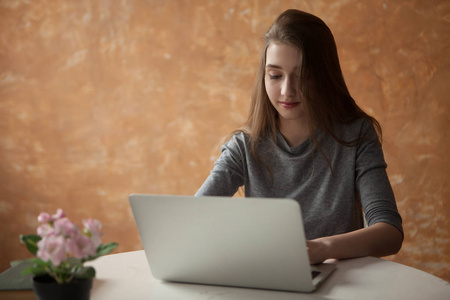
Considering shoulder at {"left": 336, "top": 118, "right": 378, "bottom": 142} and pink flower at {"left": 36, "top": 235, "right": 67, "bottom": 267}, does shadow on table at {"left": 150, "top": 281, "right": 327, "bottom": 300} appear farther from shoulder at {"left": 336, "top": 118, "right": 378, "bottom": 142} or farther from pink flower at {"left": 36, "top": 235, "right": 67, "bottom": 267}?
shoulder at {"left": 336, "top": 118, "right": 378, "bottom": 142}

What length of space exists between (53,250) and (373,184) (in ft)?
3.03

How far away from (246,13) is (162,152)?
2.88ft

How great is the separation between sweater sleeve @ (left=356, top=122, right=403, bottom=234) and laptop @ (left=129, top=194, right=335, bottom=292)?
0.37 m

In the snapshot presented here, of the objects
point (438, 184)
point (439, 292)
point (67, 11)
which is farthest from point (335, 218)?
point (67, 11)

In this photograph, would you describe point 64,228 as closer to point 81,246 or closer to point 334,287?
point 81,246

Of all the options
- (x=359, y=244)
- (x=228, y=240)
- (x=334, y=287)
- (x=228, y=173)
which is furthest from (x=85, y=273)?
(x=228, y=173)

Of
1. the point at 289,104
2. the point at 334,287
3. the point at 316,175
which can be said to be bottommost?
the point at 334,287

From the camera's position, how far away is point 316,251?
1108 mm

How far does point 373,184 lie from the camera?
1384 millimetres

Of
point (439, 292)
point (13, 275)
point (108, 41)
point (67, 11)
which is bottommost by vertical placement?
point (439, 292)

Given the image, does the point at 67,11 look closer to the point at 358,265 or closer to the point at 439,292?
the point at 358,265

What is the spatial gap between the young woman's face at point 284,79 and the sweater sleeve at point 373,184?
21 cm

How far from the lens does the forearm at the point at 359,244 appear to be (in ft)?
3.68

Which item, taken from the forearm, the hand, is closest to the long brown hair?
the forearm
